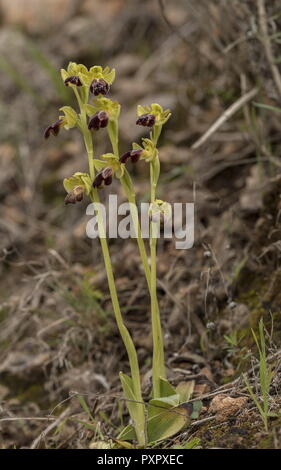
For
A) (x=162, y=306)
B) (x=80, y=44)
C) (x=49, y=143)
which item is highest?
(x=80, y=44)

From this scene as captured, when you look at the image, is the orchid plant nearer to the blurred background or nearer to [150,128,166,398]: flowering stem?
[150,128,166,398]: flowering stem

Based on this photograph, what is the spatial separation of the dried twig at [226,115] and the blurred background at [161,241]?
1 cm

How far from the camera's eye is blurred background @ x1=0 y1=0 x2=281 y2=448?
2.92m

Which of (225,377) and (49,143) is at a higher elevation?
(49,143)

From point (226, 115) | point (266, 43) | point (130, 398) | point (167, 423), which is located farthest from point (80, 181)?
point (266, 43)

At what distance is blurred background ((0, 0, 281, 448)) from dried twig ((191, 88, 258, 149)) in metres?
0.01

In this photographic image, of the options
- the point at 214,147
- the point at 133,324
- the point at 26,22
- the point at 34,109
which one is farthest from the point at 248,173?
the point at 26,22

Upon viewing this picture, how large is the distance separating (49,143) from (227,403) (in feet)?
10.8

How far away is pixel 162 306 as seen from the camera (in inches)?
128

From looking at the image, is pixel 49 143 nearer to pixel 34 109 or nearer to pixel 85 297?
pixel 34 109

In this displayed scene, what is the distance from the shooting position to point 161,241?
3.68 m

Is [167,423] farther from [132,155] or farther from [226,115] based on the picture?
[226,115]

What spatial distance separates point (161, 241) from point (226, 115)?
2.67 feet

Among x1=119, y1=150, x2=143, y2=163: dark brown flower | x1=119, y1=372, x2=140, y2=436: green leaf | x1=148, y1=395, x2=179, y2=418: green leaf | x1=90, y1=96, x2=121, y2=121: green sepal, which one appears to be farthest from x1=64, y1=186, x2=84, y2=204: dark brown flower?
x1=148, y1=395, x2=179, y2=418: green leaf
